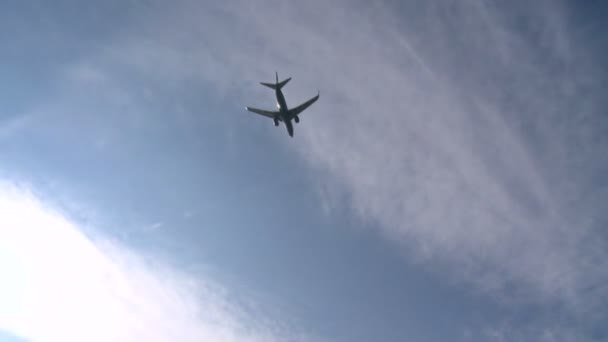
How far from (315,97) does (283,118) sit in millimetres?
6970

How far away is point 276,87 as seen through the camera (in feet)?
184

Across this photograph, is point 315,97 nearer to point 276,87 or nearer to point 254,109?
point 276,87

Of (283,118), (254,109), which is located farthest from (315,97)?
(254,109)

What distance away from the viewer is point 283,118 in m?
58.2

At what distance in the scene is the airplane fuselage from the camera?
2224 inches

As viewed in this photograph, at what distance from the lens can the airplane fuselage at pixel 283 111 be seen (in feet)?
185

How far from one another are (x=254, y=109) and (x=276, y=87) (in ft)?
19.9

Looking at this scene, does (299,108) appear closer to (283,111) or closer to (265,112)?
(283,111)

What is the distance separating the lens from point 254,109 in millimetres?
58688

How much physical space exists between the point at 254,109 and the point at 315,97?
11544 mm

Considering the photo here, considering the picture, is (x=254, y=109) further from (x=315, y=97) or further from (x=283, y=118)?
(x=315, y=97)

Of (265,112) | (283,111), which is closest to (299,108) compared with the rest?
(283,111)

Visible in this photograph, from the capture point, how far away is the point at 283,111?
57.2 metres

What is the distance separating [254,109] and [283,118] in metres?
5.69
